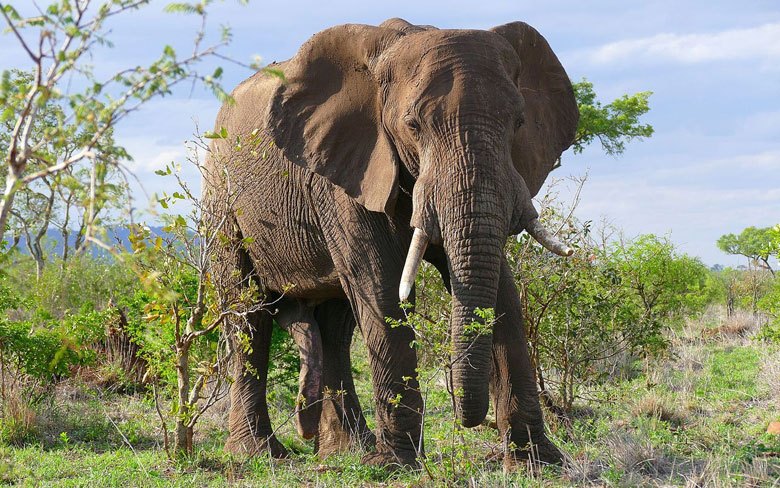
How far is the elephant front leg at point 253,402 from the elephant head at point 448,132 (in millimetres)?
2262

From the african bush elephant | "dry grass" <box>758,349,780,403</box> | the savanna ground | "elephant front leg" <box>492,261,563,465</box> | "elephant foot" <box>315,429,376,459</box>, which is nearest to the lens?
the african bush elephant

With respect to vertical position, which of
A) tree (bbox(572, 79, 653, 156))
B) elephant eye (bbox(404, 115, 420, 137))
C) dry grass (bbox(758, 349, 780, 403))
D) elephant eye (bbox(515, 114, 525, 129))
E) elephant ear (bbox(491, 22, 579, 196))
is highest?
tree (bbox(572, 79, 653, 156))

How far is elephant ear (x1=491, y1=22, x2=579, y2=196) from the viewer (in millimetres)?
7180

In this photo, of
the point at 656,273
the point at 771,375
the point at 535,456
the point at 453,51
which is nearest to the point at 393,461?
the point at 535,456

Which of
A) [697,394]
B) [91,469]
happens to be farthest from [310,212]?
[697,394]

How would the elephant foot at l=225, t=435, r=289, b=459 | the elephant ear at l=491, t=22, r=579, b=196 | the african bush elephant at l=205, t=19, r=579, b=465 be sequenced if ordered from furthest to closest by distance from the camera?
the elephant foot at l=225, t=435, r=289, b=459
the elephant ear at l=491, t=22, r=579, b=196
the african bush elephant at l=205, t=19, r=579, b=465

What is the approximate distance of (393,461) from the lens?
701cm

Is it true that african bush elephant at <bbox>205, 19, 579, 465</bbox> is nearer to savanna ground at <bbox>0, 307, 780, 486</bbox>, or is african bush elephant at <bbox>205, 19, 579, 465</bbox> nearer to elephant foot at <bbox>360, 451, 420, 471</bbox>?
elephant foot at <bbox>360, 451, 420, 471</bbox>

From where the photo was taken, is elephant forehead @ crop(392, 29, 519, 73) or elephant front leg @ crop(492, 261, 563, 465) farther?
elephant front leg @ crop(492, 261, 563, 465)

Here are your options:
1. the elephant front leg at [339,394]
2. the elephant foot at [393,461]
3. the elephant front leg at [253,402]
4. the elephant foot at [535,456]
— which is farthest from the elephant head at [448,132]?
the elephant front leg at [253,402]

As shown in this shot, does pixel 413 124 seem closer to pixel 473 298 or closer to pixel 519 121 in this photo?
pixel 519 121

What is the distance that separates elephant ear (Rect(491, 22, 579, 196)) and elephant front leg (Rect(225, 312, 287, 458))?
3059mm

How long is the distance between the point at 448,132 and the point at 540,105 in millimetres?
1587

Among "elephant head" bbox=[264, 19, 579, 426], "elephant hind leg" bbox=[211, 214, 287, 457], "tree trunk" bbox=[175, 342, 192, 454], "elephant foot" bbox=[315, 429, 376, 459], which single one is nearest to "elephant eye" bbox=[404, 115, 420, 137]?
"elephant head" bbox=[264, 19, 579, 426]
